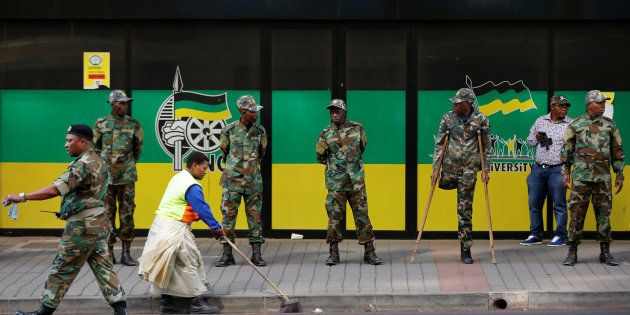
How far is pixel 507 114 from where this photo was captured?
14.4m

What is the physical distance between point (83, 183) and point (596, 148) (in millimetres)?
5891

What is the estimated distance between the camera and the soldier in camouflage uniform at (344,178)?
12.6m

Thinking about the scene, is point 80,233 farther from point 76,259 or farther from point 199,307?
point 199,307

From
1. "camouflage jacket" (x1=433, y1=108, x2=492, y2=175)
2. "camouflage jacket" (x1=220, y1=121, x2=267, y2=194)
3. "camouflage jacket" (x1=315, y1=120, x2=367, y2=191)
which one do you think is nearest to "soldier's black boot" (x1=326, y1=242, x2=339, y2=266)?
"camouflage jacket" (x1=315, y1=120, x2=367, y2=191)

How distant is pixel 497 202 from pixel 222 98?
12.8ft

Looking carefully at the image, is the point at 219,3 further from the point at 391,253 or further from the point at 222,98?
the point at 391,253

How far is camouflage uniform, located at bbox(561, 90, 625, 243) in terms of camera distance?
483 inches

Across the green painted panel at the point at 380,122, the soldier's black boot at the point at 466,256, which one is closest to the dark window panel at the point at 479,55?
the green painted panel at the point at 380,122

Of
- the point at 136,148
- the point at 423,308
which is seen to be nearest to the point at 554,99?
the point at 423,308

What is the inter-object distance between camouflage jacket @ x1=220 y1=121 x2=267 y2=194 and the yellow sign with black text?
8.97 ft

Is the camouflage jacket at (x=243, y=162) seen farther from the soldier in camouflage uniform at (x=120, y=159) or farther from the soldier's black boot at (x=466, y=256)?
the soldier's black boot at (x=466, y=256)

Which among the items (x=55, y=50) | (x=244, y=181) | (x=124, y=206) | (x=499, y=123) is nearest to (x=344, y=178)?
(x=244, y=181)

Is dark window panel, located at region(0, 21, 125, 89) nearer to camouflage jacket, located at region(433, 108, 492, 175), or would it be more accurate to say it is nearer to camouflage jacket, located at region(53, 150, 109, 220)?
camouflage jacket, located at region(433, 108, 492, 175)

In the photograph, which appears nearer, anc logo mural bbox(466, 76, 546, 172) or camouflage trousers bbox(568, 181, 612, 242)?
camouflage trousers bbox(568, 181, 612, 242)
